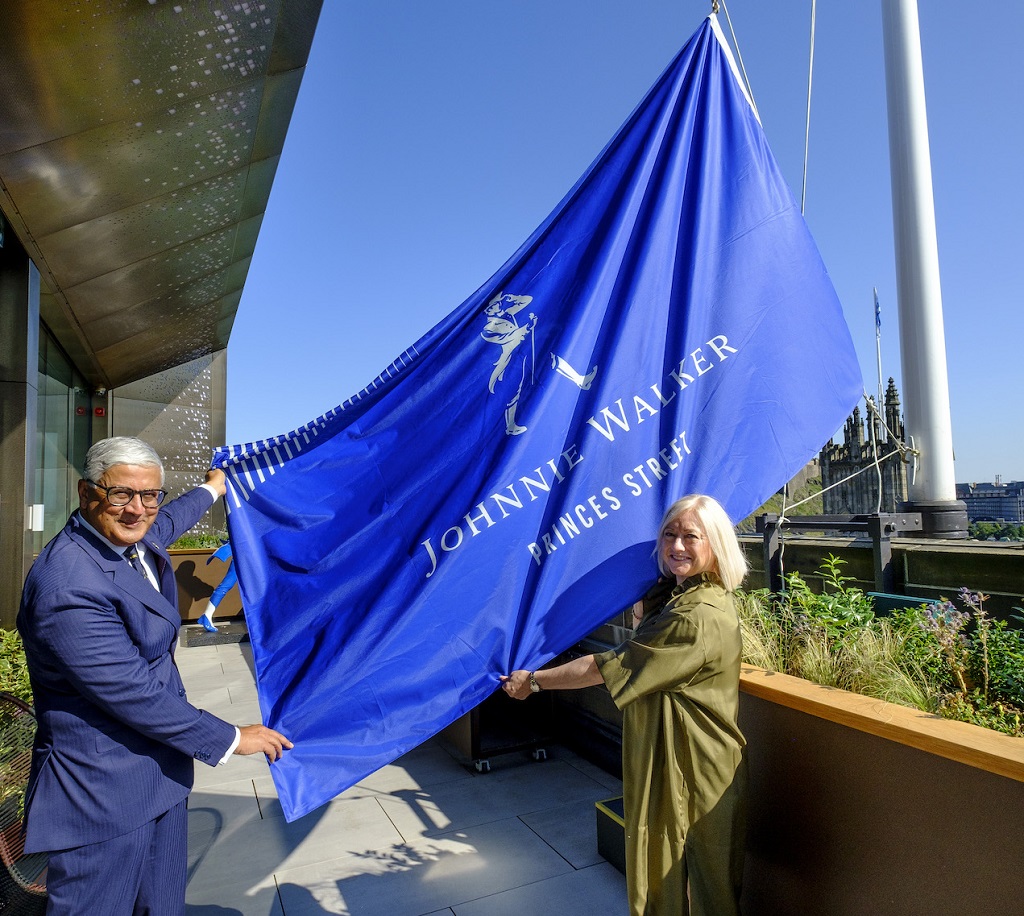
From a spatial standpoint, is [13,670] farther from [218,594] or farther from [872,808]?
[218,594]

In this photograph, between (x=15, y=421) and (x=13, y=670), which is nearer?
(x=13, y=670)

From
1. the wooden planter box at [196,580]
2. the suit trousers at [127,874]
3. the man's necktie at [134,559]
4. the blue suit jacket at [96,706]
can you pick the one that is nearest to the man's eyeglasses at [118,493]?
the blue suit jacket at [96,706]

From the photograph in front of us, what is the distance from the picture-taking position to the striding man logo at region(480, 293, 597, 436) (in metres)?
2.50

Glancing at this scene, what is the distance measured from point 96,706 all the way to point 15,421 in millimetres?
4475

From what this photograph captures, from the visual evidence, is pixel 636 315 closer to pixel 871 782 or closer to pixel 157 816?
pixel 871 782

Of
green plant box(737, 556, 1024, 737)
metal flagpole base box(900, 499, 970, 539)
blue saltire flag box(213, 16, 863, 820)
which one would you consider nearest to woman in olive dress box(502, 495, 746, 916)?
blue saltire flag box(213, 16, 863, 820)

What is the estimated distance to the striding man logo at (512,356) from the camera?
2.50m

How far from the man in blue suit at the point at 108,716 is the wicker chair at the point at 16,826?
18 centimetres

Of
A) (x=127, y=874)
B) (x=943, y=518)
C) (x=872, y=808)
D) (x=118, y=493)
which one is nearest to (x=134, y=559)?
(x=118, y=493)

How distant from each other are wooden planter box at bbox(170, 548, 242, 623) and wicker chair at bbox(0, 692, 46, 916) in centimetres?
806

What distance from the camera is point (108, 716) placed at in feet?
6.31

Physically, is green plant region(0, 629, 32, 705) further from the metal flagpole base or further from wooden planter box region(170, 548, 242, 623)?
the metal flagpole base

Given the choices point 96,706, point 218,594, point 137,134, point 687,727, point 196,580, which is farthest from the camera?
point 196,580

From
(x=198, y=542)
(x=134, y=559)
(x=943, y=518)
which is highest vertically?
(x=134, y=559)
